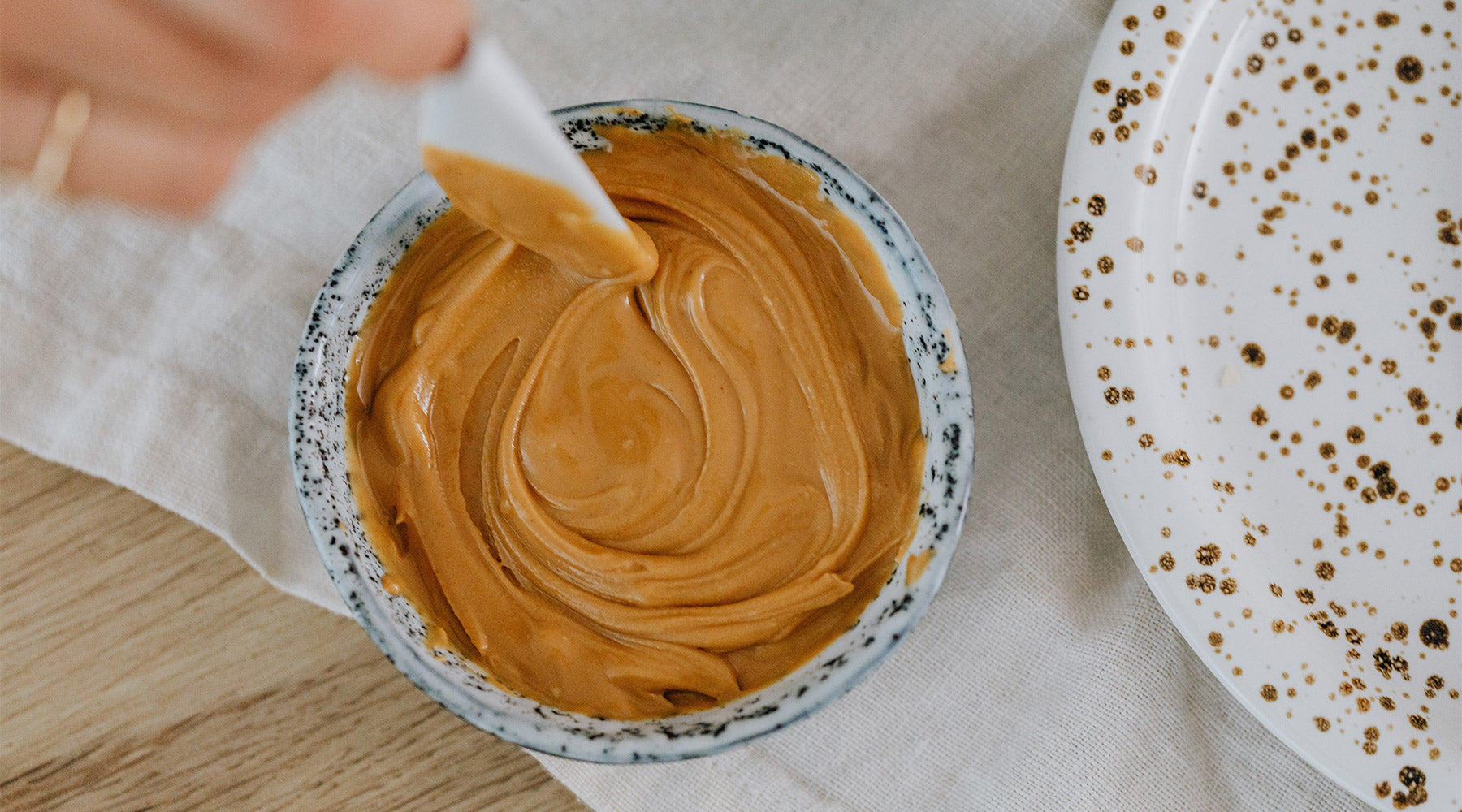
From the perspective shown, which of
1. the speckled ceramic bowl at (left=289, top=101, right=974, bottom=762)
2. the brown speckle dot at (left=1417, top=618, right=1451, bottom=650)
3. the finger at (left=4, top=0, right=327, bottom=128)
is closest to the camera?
the finger at (left=4, top=0, right=327, bottom=128)

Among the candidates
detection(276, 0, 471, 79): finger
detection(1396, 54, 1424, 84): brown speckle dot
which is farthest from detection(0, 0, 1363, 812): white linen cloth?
detection(276, 0, 471, 79): finger

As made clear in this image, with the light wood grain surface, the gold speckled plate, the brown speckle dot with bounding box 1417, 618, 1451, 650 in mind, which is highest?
the gold speckled plate

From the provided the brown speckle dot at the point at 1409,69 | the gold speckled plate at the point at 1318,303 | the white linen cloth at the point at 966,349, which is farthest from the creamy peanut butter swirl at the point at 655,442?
the brown speckle dot at the point at 1409,69

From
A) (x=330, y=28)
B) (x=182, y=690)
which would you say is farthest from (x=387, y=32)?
(x=182, y=690)

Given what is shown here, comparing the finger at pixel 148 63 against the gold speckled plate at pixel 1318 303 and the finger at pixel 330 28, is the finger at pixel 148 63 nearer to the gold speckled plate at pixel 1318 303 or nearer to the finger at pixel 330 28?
the finger at pixel 330 28

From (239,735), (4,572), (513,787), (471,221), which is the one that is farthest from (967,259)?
(4,572)

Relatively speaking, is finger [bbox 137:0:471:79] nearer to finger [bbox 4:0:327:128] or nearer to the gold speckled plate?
finger [bbox 4:0:327:128]

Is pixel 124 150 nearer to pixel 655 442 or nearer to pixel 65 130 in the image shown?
pixel 65 130

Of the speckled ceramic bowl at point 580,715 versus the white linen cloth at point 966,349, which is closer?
the speckled ceramic bowl at point 580,715
